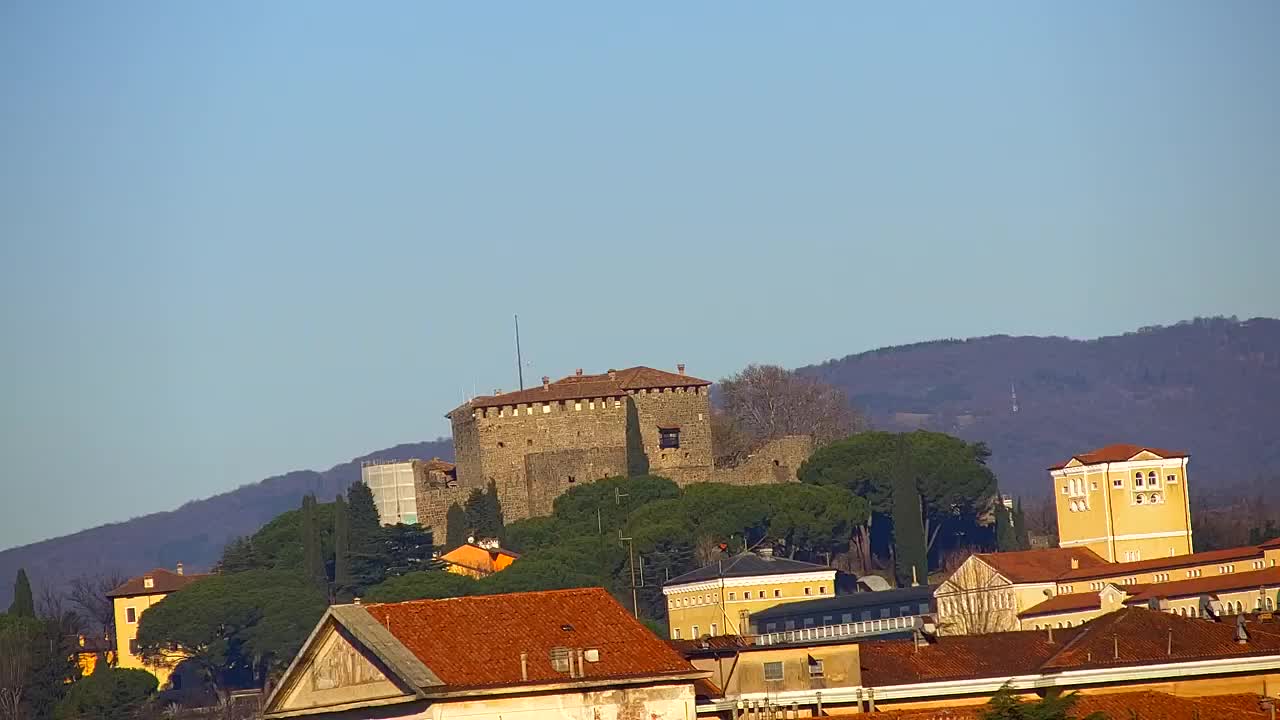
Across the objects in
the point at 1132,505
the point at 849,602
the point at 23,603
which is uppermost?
the point at 1132,505

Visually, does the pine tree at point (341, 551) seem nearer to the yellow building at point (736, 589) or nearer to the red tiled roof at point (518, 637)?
the yellow building at point (736, 589)

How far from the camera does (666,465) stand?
9794cm

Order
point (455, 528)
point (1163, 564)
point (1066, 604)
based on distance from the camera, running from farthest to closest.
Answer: point (455, 528) → point (1163, 564) → point (1066, 604)

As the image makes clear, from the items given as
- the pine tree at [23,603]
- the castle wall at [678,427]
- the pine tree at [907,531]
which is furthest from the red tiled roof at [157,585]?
the pine tree at [907,531]

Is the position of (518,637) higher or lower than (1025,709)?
higher

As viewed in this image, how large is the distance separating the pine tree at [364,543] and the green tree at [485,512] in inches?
127

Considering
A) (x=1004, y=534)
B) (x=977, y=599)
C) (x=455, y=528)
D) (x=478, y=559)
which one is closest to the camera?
(x=977, y=599)

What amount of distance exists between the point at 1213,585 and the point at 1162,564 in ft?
22.1

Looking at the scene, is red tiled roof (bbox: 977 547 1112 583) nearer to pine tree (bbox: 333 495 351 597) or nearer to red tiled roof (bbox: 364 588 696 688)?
pine tree (bbox: 333 495 351 597)

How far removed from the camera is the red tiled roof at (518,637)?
3350 centimetres

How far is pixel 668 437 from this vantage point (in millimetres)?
98625

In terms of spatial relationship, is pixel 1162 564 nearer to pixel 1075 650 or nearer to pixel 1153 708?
pixel 1075 650

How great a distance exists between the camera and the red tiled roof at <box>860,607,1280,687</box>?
125 ft

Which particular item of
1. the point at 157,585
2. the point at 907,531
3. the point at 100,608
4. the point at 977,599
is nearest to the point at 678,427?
the point at 907,531
